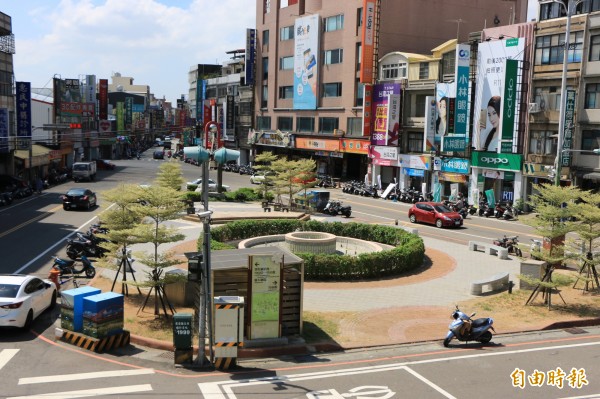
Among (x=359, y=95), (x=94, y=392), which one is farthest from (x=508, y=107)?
(x=94, y=392)

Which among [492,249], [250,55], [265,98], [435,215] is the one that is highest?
[250,55]

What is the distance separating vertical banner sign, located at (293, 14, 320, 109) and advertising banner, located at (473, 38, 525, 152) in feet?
84.5

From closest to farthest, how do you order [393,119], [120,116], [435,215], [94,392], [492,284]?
1. [94,392]
2. [492,284]
3. [435,215]
4. [393,119]
5. [120,116]

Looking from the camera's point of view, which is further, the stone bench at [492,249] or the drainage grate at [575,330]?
the stone bench at [492,249]

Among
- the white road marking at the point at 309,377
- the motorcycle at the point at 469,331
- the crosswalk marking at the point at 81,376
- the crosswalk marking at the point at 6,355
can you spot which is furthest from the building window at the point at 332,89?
the crosswalk marking at the point at 81,376

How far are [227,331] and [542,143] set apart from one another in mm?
37737

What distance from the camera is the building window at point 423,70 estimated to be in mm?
58716

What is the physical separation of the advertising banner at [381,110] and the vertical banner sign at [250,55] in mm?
27450

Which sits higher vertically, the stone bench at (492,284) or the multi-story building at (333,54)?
the multi-story building at (333,54)

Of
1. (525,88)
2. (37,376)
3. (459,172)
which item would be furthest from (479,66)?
(37,376)

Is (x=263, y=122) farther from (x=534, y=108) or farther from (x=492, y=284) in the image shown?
(x=492, y=284)

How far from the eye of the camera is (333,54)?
71688 mm

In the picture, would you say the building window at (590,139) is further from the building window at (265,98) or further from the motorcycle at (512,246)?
the building window at (265,98)

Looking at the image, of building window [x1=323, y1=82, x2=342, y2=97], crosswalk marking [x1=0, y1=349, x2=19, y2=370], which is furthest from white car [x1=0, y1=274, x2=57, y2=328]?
building window [x1=323, y1=82, x2=342, y2=97]
